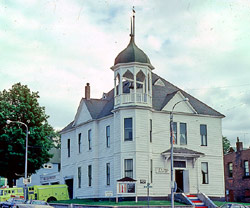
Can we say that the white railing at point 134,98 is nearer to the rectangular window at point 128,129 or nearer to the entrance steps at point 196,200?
the rectangular window at point 128,129

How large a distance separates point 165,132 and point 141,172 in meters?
5.28

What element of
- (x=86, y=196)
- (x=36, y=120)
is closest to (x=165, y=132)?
(x=86, y=196)

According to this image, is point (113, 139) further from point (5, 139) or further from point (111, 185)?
point (5, 139)

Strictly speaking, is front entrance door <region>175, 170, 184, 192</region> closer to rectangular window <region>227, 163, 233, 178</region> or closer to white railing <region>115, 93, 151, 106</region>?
white railing <region>115, 93, 151, 106</region>

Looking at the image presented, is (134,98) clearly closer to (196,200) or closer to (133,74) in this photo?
(133,74)

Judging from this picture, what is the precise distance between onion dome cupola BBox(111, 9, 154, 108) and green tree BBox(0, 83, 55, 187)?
44.9ft

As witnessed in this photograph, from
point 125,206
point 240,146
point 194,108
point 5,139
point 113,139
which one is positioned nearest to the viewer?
point 125,206

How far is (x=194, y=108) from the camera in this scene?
156 ft

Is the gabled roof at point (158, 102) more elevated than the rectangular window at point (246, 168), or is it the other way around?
the gabled roof at point (158, 102)

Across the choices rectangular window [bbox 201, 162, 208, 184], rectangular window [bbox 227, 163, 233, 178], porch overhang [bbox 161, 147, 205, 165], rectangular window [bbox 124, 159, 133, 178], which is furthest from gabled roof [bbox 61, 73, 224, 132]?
rectangular window [bbox 227, 163, 233, 178]

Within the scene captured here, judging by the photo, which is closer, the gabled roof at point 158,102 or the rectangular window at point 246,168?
the gabled roof at point 158,102

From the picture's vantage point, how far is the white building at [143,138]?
4231 centimetres

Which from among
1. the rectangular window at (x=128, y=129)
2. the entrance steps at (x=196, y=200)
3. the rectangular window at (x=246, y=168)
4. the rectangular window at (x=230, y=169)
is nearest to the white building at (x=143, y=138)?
the rectangular window at (x=128, y=129)

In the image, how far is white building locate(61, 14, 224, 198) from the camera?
1666 inches
